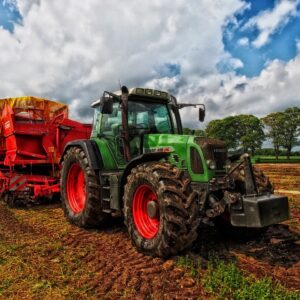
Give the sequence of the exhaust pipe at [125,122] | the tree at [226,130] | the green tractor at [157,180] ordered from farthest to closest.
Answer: the tree at [226,130]
the exhaust pipe at [125,122]
the green tractor at [157,180]

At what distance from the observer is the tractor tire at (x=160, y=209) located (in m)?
4.66

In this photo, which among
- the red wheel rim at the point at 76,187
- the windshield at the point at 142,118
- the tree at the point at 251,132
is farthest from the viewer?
the tree at the point at 251,132

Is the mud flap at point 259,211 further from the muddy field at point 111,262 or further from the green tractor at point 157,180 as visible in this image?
the muddy field at point 111,262

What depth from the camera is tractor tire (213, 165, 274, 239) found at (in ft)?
17.8

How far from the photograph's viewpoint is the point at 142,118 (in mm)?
6668

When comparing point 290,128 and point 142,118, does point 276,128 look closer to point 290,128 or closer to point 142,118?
point 290,128

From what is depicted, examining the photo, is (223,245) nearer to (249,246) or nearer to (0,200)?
(249,246)

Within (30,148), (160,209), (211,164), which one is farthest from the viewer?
(30,148)

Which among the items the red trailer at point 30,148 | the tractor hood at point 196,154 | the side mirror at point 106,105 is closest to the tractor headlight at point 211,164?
the tractor hood at point 196,154

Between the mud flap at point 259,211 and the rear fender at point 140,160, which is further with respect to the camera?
the rear fender at point 140,160

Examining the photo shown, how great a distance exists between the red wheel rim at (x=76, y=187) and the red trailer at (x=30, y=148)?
4.87ft

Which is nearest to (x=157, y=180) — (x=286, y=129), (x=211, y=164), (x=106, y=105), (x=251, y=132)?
(x=211, y=164)

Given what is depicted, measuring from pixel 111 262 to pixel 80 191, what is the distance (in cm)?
315

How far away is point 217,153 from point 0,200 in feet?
25.3
